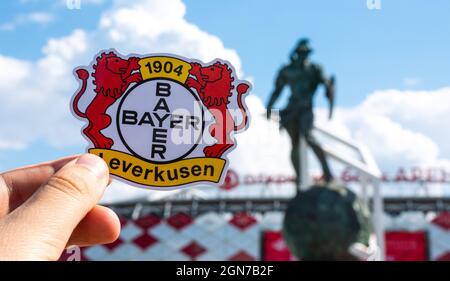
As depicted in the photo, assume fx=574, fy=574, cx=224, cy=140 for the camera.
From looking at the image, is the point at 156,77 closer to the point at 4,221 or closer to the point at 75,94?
the point at 75,94

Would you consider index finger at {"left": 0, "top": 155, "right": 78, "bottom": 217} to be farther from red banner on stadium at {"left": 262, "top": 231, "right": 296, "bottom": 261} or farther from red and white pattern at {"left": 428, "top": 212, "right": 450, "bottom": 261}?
red and white pattern at {"left": 428, "top": 212, "right": 450, "bottom": 261}

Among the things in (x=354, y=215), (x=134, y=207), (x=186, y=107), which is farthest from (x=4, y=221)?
(x=134, y=207)

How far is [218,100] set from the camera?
1.63m

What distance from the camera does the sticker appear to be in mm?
1581

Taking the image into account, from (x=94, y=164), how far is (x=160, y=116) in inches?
11.2

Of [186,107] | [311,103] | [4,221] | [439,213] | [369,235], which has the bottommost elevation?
[4,221]

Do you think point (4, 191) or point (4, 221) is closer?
point (4, 221)

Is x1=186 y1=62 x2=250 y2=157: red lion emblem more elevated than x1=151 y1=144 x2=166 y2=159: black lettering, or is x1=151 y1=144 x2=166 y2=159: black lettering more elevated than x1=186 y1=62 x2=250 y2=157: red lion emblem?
x1=186 y1=62 x2=250 y2=157: red lion emblem

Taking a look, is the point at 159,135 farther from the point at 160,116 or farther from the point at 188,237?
the point at 188,237

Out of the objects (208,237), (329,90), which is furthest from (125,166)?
(208,237)

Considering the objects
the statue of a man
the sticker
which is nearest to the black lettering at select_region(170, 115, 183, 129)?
the sticker

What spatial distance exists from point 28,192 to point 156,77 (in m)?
0.52

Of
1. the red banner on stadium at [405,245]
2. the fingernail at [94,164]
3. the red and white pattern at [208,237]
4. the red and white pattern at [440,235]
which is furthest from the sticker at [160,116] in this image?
the red and white pattern at [440,235]

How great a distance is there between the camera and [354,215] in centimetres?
591
